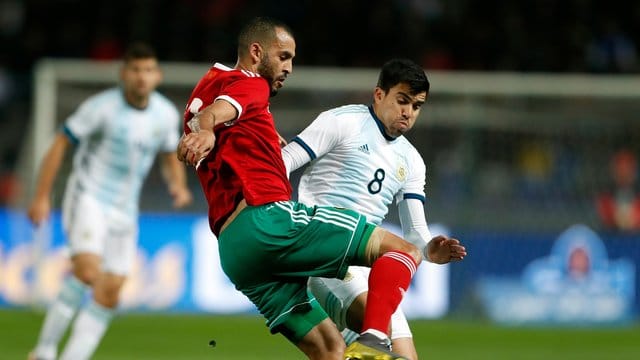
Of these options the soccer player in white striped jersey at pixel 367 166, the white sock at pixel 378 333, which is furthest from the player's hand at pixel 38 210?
the white sock at pixel 378 333

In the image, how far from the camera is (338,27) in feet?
65.0

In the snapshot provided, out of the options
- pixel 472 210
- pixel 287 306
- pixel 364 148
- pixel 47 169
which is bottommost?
pixel 287 306

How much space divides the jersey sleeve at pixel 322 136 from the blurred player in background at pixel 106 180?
277cm

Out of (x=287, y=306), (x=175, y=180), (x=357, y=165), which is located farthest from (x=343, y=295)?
(x=175, y=180)

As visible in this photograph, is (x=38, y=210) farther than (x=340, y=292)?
Yes

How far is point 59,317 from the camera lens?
359 inches

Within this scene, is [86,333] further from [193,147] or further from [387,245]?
[193,147]

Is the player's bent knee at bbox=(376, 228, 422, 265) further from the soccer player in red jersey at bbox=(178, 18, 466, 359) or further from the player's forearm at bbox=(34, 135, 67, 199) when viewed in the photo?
the player's forearm at bbox=(34, 135, 67, 199)

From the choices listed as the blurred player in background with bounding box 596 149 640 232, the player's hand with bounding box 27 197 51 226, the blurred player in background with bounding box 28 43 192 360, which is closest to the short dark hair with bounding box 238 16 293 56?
the blurred player in background with bounding box 28 43 192 360

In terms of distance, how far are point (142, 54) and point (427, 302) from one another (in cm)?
660

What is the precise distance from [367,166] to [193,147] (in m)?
1.66

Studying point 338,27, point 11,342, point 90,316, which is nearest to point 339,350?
point 90,316

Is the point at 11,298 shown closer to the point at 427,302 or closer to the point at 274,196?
the point at 427,302

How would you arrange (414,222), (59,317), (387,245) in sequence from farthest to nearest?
(59,317)
(414,222)
(387,245)
